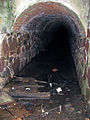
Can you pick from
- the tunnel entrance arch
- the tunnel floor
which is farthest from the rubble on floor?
the tunnel entrance arch

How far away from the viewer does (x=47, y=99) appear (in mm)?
4383

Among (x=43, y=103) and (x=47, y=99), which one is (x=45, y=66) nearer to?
(x=47, y=99)

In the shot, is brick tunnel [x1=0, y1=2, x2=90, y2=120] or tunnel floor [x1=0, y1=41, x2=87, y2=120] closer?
tunnel floor [x1=0, y1=41, x2=87, y2=120]

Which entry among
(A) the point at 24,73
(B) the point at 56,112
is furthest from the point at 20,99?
(A) the point at 24,73

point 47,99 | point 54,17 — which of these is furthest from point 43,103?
point 54,17

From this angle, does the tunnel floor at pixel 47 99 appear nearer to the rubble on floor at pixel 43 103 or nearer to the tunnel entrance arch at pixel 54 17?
the rubble on floor at pixel 43 103

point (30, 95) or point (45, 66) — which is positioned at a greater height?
point (45, 66)

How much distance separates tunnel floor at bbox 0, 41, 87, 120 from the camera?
3.65 m

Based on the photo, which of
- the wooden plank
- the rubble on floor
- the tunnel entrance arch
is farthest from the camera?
the tunnel entrance arch

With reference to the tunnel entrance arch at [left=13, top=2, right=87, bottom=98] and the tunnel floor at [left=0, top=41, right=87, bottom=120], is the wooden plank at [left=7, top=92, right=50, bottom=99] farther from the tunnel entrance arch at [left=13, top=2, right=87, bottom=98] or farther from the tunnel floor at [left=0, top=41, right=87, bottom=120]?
the tunnel entrance arch at [left=13, top=2, right=87, bottom=98]

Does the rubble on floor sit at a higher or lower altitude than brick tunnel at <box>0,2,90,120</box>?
lower

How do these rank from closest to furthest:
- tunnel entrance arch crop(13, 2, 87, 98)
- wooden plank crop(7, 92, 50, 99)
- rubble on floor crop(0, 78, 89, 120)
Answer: rubble on floor crop(0, 78, 89, 120) < wooden plank crop(7, 92, 50, 99) < tunnel entrance arch crop(13, 2, 87, 98)

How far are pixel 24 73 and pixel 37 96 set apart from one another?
1.97 m

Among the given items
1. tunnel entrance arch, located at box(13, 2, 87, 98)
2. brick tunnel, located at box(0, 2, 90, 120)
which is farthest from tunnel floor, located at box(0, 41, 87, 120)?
tunnel entrance arch, located at box(13, 2, 87, 98)
